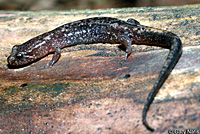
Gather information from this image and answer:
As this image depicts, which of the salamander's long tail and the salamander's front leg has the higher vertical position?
the salamander's long tail

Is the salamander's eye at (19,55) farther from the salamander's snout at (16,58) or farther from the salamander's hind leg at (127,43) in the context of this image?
the salamander's hind leg at (127,43)

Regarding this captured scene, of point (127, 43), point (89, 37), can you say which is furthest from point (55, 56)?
point (127, 43)

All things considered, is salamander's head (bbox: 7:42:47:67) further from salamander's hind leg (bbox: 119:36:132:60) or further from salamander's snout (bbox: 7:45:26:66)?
salamander's hind leg (bbox: 119:36:132:60)

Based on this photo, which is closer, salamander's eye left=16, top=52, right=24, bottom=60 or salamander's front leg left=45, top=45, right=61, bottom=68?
salamander's front leg left=45, top=45, right=61, bottom=68

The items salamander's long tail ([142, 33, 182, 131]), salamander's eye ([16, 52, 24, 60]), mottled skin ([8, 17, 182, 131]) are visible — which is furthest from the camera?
salamander's eye ([16, 52, 24, 60])
